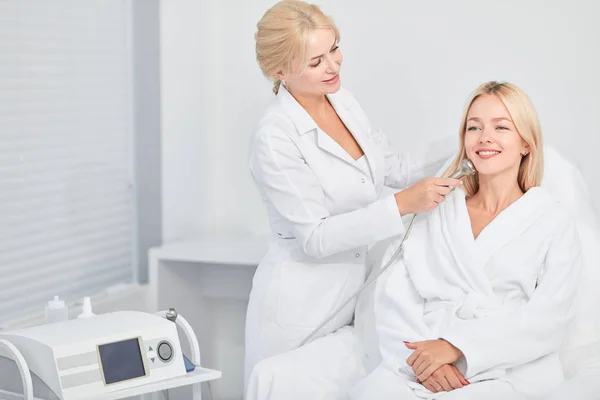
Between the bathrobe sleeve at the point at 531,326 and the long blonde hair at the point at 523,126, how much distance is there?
0.19m

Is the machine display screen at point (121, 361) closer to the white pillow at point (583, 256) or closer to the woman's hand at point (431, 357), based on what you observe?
the woman's hand at point (431, 357)

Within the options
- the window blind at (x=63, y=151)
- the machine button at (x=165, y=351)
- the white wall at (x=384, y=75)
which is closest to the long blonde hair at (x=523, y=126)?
the white wall at (x=384, y=75)

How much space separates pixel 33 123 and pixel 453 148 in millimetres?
1184

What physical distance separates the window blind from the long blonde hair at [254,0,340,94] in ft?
2.41

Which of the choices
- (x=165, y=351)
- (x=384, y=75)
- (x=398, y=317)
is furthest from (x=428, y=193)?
(x=384, y=75)

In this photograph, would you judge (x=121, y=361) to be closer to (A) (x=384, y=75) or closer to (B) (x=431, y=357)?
(B) (x=431, y=357)

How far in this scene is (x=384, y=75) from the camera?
284cm

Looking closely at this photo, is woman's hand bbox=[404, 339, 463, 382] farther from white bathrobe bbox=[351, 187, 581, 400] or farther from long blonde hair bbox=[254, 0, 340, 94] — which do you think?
long blonde hair bbox=[254, 0, 340, 94]

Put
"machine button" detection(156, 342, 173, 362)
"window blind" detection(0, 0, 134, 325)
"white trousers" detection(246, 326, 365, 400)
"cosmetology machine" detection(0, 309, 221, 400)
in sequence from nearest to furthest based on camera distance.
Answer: "cosmetology machine" detection(0, 309, 221, 400) → "machine button" detection(156, 342, 173, 362) → "white trousers" detection(246, 326, 365, 400) → "window blind" detection(0, 0, 134, 325)

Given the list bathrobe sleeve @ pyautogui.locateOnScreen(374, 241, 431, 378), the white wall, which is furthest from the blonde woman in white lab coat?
the white wall

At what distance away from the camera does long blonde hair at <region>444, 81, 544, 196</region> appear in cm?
201

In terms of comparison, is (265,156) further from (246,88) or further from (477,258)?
(246,88)

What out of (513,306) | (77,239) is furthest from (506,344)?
(77,239)

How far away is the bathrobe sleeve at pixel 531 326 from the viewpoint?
184 centimetres
